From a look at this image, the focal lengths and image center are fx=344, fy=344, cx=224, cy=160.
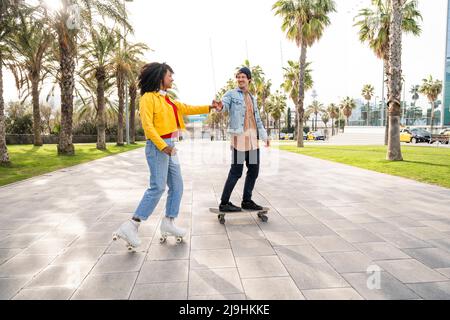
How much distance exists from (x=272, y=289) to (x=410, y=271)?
1.38m

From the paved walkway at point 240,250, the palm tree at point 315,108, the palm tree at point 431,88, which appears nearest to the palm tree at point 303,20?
the paved walkway at point 240,250

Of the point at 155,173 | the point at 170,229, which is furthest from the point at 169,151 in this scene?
the point at 170,229

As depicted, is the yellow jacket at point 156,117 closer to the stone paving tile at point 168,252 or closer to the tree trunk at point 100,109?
the stone paving tile at point 168,252

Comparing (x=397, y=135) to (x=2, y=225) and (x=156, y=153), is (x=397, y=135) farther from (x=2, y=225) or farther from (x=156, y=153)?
(x=2, y=225)

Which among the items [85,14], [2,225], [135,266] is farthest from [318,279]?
[85,14]

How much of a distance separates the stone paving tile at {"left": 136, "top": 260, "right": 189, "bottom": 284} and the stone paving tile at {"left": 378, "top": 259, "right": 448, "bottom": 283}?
1.92 metres

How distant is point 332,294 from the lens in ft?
9.06

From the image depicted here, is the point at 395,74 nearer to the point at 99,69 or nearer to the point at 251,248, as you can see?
the point at 251,248

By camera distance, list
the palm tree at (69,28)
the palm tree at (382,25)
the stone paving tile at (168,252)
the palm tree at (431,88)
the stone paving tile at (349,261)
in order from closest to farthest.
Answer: the stone paving tile at (349,261) < the stone paving tile at (168,252) < the palm tree at (69,28) < the palm tree at (382,25) < the palm tree at (431,88)

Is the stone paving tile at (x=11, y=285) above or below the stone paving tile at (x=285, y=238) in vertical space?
above

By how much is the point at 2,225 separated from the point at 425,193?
7.58 m

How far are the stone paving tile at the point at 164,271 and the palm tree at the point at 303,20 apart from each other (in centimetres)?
2349

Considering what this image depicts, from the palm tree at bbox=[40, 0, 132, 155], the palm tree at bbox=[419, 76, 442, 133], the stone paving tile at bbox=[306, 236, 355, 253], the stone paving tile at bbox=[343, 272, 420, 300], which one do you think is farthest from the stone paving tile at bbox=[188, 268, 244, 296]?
the palm tree at bbox=[419, 76, 442, 133]

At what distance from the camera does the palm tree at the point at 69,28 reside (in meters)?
15.8
